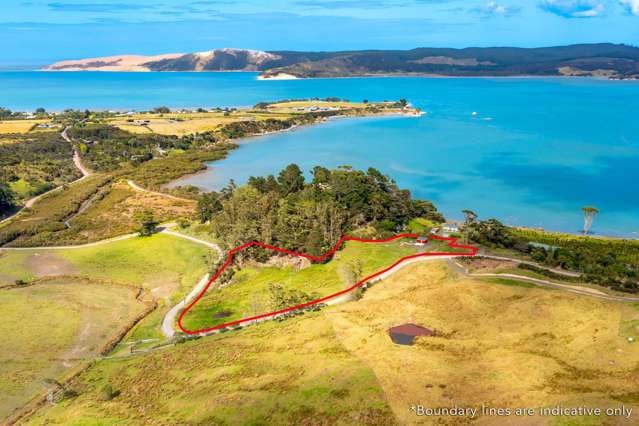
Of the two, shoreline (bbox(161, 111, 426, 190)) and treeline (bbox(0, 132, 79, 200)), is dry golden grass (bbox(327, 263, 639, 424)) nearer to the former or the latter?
shoreline (bbox(161, 111, 426, 190))

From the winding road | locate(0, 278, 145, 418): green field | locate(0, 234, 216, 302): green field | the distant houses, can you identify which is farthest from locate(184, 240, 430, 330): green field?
the winding road

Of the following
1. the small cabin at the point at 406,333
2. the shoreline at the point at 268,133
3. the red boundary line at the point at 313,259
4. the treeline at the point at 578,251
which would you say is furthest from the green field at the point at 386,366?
the shoreline at the point at 268,133

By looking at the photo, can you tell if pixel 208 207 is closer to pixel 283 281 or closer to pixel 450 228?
pixel 283 281

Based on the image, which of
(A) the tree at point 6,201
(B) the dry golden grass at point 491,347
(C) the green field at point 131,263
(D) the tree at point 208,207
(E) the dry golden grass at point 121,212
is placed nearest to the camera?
(B) the dry golden grass at point 491,347

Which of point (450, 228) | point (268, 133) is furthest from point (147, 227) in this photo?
point (268, 133)

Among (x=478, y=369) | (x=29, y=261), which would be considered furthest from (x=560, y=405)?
(x=29, y=261)

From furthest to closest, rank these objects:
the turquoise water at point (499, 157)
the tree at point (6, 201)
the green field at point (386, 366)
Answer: the tree at point (6, 201), the turquoise water at point (499, 157), the green field at point (386, 366)

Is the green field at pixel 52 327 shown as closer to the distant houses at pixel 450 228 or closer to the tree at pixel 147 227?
the tree at pixel 147 227

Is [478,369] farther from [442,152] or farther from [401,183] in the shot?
[442,152]
